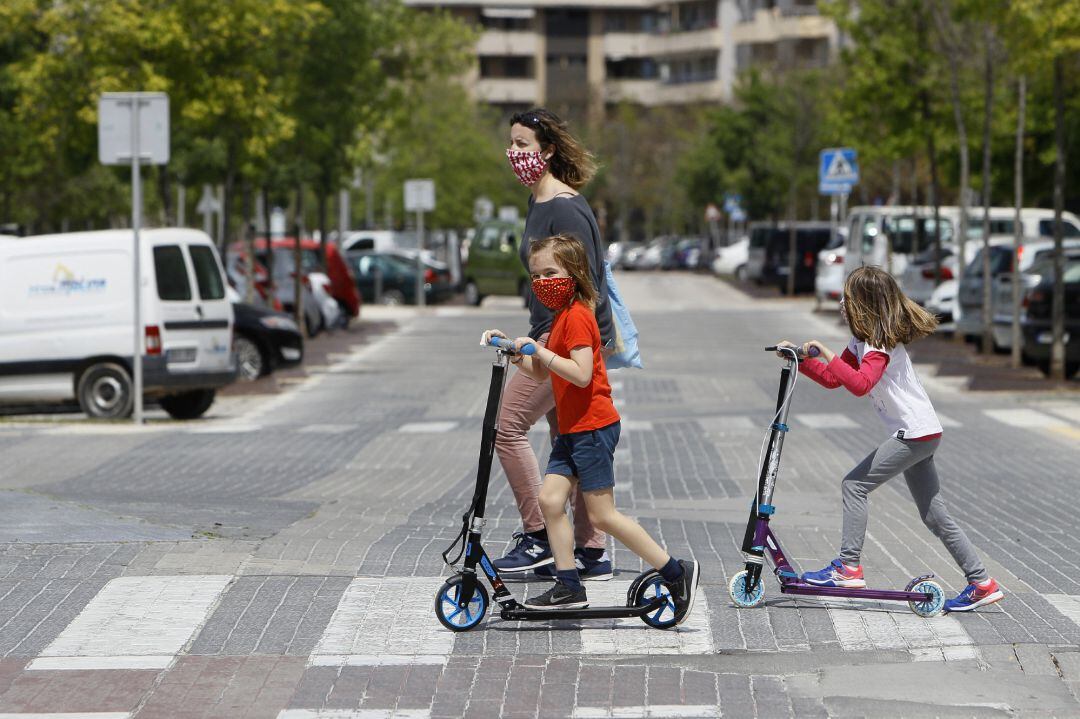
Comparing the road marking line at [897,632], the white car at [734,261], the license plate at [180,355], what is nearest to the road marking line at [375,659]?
the road marking line at [897,632]

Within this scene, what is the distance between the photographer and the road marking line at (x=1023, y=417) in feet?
55.6

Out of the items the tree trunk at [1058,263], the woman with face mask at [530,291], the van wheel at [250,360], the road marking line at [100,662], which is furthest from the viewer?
the van wheel at [250,360]

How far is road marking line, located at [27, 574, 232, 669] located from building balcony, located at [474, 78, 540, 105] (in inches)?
4672

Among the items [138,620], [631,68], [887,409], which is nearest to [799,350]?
[887,409]

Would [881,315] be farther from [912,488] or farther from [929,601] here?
[929,601]

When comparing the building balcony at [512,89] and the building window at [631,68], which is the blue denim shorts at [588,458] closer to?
the building balcony at [512,89]

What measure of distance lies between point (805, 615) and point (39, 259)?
12.2 meters

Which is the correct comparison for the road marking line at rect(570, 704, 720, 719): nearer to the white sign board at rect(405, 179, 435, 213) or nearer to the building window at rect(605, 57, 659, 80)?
the white sign board at rect(405, 179, 435, 213)

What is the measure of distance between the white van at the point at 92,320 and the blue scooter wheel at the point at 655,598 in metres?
11.6

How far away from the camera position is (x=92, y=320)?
18.1 metres

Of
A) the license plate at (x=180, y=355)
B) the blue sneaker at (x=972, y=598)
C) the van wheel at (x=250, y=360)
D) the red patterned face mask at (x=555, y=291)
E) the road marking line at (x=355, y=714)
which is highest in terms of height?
the red patterned face mask at (x=555, y=291)

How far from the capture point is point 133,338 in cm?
1800

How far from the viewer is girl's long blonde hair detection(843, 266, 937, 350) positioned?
24.0ft

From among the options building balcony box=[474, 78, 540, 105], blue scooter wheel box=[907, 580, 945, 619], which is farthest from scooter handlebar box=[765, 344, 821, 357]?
building balcony box=[474, 78, 540, 105]
